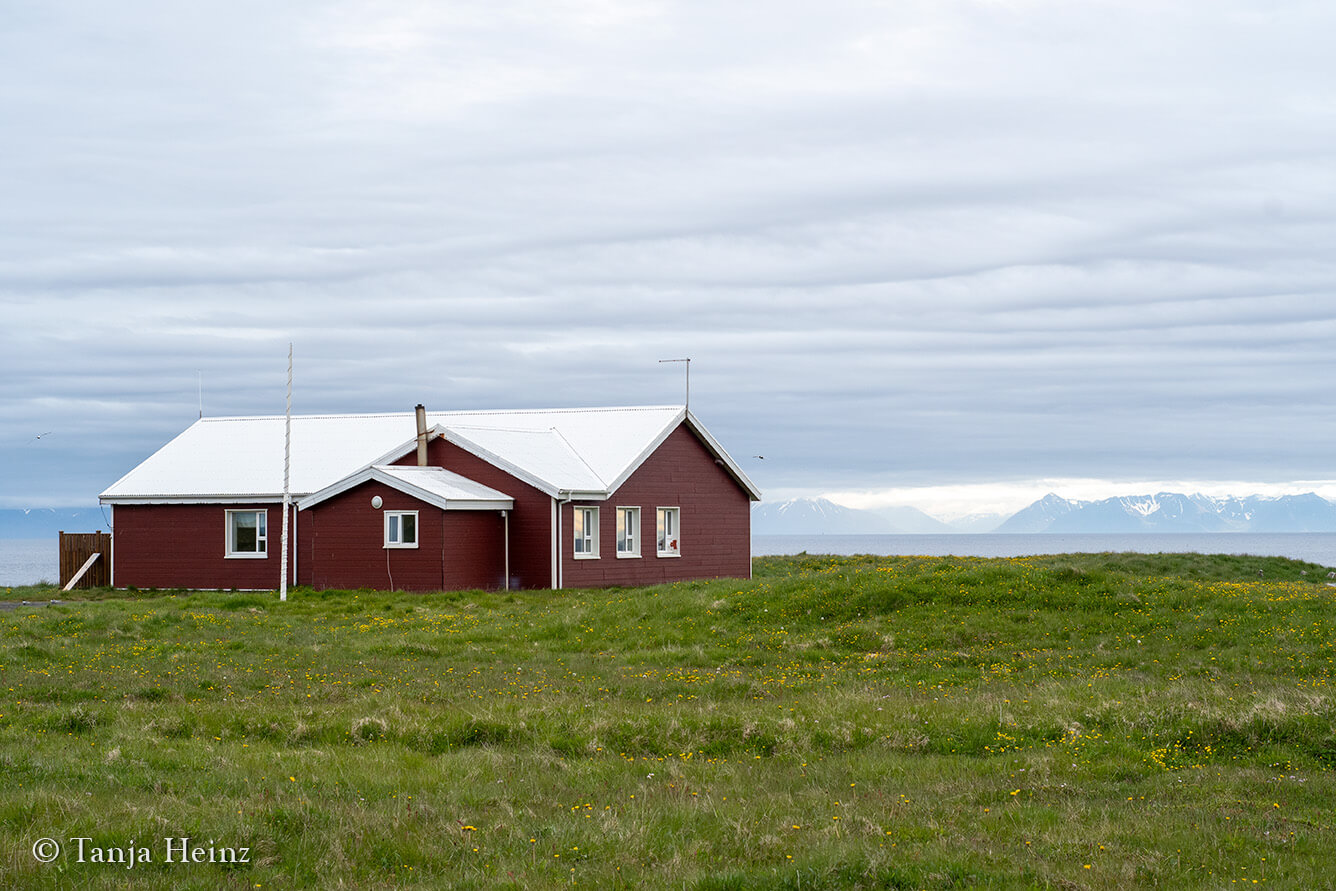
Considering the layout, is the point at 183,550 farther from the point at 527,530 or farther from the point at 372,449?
the point at 527,530

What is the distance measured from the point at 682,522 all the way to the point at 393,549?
36.6ft

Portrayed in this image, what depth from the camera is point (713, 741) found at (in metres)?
13.9

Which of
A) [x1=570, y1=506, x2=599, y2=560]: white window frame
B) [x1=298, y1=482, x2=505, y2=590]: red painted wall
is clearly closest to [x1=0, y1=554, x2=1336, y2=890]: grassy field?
[x1=298, y1=482, x2=505, y2=590]: red painted wall

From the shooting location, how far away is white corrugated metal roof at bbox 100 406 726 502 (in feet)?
130

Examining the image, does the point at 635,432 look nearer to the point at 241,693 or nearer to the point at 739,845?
the point at 241,693

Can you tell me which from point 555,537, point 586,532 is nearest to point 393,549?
point 555,537

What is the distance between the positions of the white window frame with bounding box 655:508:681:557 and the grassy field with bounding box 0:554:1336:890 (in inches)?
600

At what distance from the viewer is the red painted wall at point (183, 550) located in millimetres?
39969

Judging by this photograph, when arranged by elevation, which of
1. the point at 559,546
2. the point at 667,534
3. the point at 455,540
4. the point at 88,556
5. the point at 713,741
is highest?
the point at 455,540

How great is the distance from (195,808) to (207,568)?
107 ft

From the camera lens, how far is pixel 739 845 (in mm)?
9086

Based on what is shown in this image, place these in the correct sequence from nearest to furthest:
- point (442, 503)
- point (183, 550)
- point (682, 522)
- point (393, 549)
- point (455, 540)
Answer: point (442, 503), point (455, 540), point (393, 549), point (183, 550), point (682, 522)

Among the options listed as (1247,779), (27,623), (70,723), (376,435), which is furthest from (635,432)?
(1247,779)

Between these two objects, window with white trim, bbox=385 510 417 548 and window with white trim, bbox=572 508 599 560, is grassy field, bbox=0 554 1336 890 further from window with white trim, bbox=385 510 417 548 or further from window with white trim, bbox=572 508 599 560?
window with white trim, bbox=572 508 599 560
